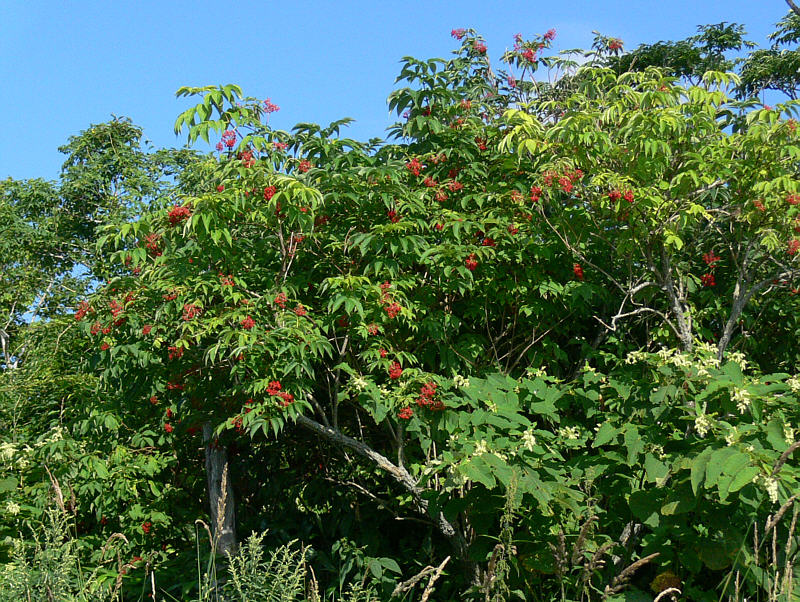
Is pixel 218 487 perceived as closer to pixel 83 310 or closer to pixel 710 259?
pixel 83 310

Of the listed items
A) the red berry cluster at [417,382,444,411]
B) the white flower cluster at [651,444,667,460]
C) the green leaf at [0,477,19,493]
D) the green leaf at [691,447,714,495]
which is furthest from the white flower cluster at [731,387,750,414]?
the green leaf at [0,477,19,493]

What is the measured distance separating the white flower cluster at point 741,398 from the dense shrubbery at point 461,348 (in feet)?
0.04

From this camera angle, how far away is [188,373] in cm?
493

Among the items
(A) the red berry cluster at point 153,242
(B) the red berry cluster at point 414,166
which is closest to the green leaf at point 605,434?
(B) the red berry cluster at point 414,166

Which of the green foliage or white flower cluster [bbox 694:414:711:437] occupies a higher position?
the green foliage

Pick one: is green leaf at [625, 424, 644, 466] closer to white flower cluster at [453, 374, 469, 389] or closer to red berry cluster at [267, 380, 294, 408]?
white flower cluster at [453, 374, 469, 389]

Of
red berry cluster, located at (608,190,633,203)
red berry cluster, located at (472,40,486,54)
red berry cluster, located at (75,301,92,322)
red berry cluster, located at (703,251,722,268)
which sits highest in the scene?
red berry cluster, located at (472,40,486,54)

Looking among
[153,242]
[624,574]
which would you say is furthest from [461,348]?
[624,574]

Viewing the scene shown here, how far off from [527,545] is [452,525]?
0.54m

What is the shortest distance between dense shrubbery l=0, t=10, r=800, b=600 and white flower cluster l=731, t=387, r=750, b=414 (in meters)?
0.01

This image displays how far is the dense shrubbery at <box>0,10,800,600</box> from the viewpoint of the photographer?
13.4 ft

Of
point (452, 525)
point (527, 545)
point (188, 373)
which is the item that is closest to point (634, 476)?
point (527, 545)

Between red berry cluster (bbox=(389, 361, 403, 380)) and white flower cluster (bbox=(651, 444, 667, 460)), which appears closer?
white flower cluster (bbox=(651, 444, 667, 460))

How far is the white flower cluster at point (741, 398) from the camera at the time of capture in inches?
147
